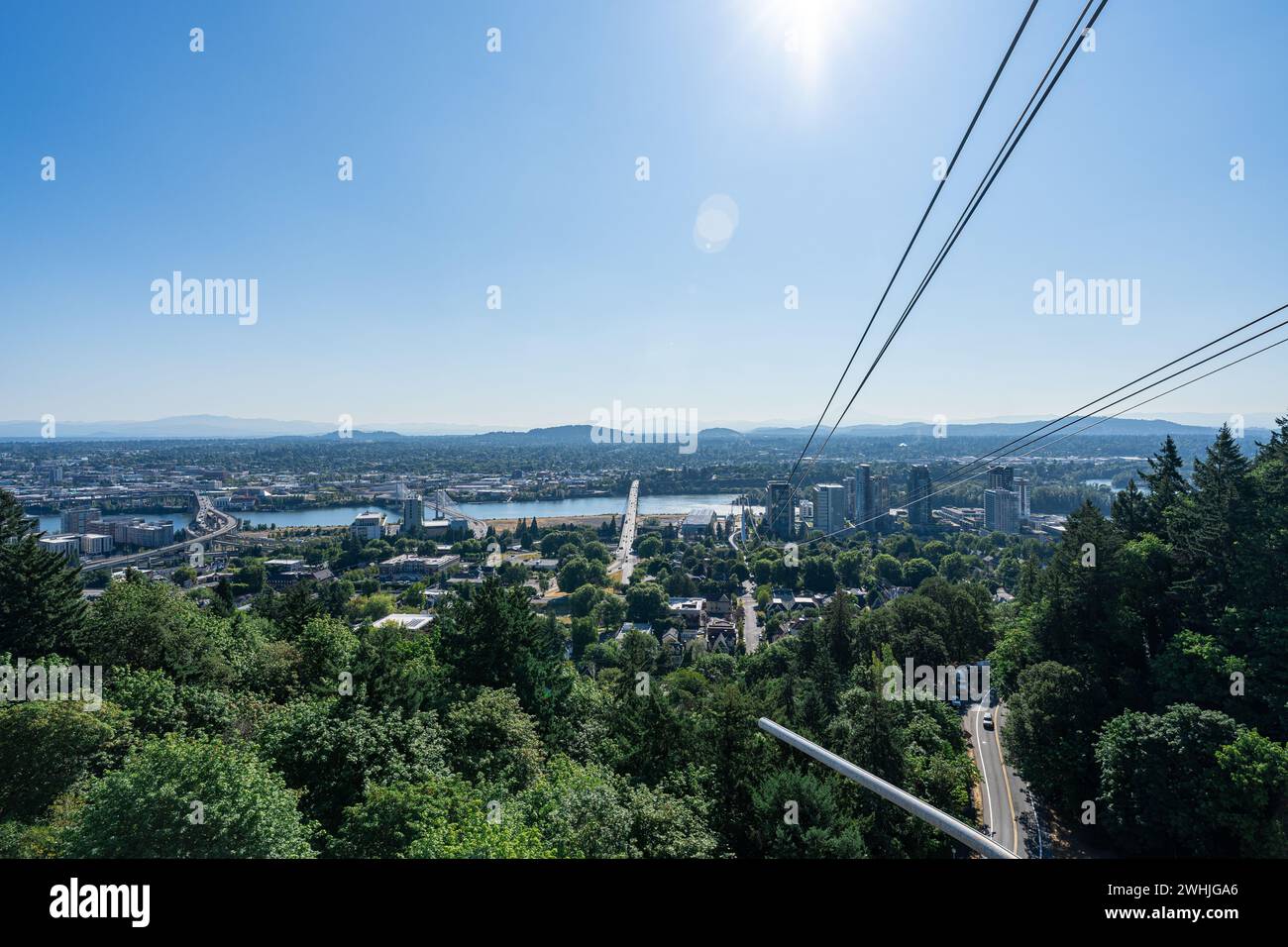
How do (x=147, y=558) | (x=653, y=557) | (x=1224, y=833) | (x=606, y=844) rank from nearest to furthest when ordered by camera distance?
1. (x=606, y=844)
2. (x=1224, y=833)
3. (x=147, y=558)
4. (x=653, y=557)

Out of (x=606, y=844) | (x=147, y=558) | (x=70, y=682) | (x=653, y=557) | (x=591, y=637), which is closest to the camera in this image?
(x=606, y=844)

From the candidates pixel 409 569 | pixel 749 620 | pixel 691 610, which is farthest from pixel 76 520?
pixel 749 620

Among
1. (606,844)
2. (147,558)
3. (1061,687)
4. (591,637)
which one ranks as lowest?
(591,637)

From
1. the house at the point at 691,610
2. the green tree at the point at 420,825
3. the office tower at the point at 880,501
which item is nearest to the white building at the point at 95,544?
the house at the point at 691,610

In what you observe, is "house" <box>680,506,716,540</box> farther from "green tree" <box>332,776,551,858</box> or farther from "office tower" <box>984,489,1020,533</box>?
"green tree" <box>332,776,551,858</box>
